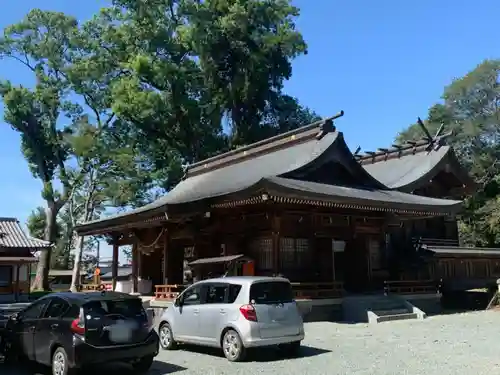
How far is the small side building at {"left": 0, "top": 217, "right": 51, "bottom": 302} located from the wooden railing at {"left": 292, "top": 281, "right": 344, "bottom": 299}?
22.0m

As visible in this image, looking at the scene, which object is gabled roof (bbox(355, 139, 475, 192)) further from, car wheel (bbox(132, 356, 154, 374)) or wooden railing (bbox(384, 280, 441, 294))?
car wheel (bbox(132, 356, 154, 374))

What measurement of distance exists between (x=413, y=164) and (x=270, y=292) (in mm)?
22114

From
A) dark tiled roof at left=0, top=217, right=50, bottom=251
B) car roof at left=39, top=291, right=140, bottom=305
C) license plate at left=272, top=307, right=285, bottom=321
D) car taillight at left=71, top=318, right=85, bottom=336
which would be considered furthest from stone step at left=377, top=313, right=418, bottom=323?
dark tiled roof at left=0, top=217, right=50, bottom=251

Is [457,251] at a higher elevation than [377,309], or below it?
higher

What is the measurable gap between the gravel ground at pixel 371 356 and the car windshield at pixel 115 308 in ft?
3.87

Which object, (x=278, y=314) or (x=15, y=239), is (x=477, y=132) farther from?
(x=278, y=314)

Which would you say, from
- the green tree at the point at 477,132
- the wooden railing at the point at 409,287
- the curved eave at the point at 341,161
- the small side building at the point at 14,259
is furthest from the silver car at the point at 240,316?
the green tree at the point at 477,132

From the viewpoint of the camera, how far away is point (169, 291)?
1994 centimetres

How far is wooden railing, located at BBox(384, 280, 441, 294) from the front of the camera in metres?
20.4

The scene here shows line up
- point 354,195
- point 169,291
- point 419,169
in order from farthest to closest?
point 419,169, point 169,291, point 354,195

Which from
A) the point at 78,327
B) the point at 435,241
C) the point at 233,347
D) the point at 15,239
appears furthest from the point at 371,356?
the point at 15,239

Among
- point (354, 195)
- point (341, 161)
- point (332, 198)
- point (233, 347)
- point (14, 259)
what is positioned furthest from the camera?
point (14, 259)

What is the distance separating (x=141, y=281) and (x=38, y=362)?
15.6m

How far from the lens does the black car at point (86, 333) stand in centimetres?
830
